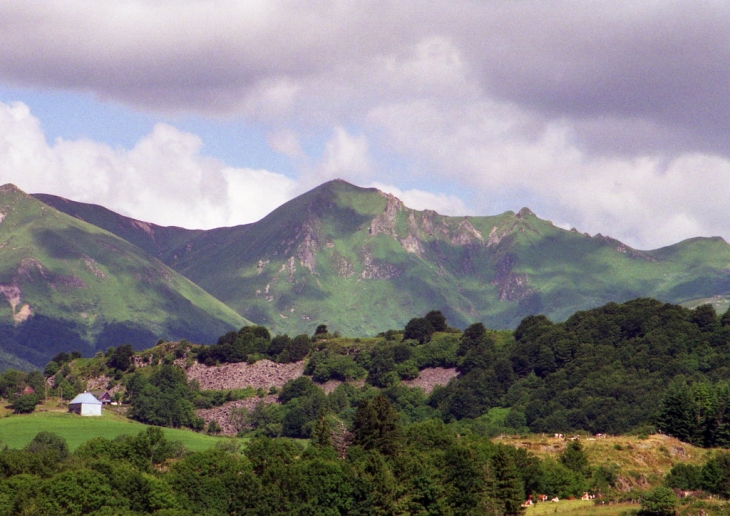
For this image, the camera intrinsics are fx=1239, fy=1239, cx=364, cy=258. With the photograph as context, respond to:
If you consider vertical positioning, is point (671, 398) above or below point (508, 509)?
above

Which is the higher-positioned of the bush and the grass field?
the bush

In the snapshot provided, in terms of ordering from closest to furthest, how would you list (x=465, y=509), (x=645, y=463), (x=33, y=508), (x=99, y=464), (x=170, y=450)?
(x=33, y=508)
(x=465, y=509)
(x=99, y=464)
(x=645, y=463)
(x=170, y=450)

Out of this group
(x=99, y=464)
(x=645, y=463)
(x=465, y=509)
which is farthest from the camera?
(x=645, y=463)

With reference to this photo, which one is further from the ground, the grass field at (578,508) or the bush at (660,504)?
the bush at (660,504)

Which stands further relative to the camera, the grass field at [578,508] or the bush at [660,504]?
the grass field at [578,508]

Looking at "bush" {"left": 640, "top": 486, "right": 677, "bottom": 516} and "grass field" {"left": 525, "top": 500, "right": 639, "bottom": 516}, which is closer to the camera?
"bush" {"left": 640, "top": 486, "right": 677, "bottom": 516}

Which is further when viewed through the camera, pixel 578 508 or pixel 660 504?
pixel 578 508

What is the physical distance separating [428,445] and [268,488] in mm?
35175

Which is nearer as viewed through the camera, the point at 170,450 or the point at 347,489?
the point at 347,489

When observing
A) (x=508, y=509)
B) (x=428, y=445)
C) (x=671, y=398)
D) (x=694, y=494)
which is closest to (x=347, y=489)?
(x=508, y=509)

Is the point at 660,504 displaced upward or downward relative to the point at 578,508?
upward

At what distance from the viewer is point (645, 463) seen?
16625 cm

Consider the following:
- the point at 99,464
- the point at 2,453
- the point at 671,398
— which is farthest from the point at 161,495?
the point at 671,398

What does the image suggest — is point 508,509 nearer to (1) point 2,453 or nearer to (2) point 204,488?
(2) point 204,488
